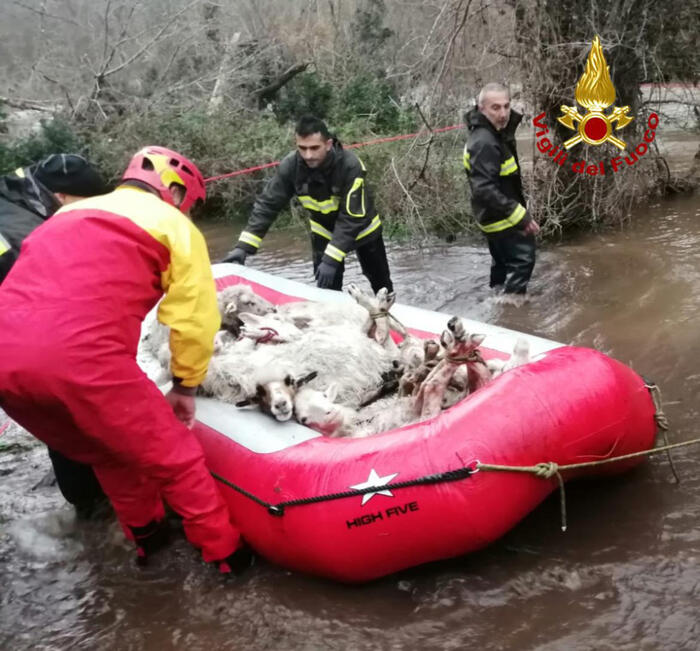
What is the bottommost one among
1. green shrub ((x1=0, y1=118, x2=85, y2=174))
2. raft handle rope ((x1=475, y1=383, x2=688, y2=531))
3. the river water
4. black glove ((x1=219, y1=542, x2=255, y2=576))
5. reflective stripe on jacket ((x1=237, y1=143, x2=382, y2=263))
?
the river water

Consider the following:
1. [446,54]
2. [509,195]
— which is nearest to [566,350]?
[509,195]

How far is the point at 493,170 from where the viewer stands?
557 centimetres

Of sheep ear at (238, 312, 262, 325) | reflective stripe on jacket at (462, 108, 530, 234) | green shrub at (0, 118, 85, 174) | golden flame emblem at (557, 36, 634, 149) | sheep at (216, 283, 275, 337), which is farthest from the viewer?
green shrub at (0, 118, 85, 174)

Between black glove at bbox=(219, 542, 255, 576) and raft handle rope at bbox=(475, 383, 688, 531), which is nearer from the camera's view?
raft handle rope at bbox=(475, 383, 688, 531)

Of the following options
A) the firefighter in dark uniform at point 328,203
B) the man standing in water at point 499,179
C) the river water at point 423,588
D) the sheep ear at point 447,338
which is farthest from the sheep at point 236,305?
the man standing in water at point 499,179

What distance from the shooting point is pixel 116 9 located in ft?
46.3

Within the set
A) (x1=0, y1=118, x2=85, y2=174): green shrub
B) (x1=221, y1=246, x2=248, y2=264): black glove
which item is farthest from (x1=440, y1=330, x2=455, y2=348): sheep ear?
(x1=0, y1=118, x2=85, y2=174): green shrub

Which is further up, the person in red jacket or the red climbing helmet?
the red climbing helmet

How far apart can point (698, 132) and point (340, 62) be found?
726 centimetres

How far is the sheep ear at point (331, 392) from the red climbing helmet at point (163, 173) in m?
1.09

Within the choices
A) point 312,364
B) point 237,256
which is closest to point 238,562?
point 312,364

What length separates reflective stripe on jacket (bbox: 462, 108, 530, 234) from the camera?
217 inches

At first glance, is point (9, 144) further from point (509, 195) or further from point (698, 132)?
point (698, 132)

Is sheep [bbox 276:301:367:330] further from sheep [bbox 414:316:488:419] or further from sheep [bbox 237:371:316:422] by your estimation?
sheep [bbox 414:316:488:419]
